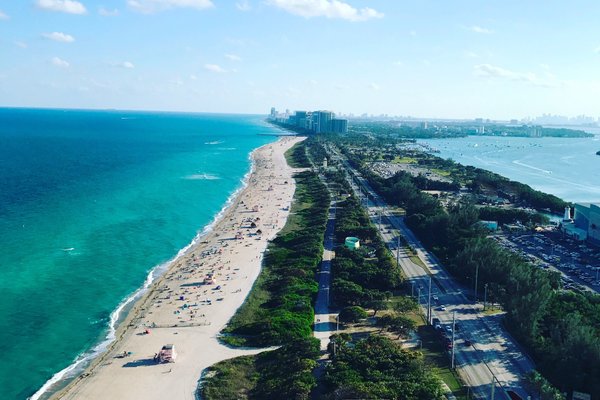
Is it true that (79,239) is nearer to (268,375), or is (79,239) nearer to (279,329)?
(279,329)

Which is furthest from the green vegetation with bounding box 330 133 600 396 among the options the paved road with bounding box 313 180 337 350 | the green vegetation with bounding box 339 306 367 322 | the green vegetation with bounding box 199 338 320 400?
the green vegetation with bounding box 199 338 320 400

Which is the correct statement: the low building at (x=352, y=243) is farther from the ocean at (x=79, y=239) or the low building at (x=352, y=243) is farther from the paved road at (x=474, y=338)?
the ocean at (x=79, y=239)

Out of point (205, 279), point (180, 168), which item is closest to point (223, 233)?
point (205, 279)

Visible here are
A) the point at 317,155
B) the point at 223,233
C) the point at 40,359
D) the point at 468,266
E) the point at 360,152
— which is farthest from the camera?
the point at 360,152

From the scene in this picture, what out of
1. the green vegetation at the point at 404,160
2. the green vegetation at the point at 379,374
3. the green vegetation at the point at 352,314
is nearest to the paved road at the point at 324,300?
the green vegetation at the point at 352,314

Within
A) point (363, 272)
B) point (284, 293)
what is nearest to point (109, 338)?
point (284, 293)

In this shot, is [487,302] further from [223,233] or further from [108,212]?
[108,212]
